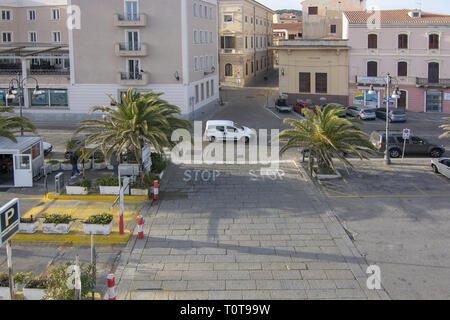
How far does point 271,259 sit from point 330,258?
1.72 m

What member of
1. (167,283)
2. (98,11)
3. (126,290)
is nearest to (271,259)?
(167,283)

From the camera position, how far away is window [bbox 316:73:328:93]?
48812mm

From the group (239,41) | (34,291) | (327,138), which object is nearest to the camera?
(34,291)

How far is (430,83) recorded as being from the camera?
4569 cm

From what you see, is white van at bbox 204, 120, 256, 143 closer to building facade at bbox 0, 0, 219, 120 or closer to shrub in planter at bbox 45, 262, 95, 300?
building facade at bbox 0, 0, 219, 120

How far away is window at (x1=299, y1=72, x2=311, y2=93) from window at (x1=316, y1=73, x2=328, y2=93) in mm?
788

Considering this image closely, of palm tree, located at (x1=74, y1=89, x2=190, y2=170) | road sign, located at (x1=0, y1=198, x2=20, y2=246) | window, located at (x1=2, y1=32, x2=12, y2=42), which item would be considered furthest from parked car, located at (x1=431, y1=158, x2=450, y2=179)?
window, located at (x1=2, y1=32, x2=12, y2=42)

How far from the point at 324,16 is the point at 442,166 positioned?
38357mm

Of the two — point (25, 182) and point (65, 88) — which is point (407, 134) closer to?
point (25, 182)

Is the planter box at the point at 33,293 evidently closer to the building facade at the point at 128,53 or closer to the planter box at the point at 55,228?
the planter box at the point at 55,228

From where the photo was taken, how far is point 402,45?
46156 mm

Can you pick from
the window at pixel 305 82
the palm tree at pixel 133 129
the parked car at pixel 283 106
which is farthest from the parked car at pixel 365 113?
the palm tree at pixel 133 129

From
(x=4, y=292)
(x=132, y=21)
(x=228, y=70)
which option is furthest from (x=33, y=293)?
(x=228, y=70)

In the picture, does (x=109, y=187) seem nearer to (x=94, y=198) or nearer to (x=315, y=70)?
(x=94, y=198)
